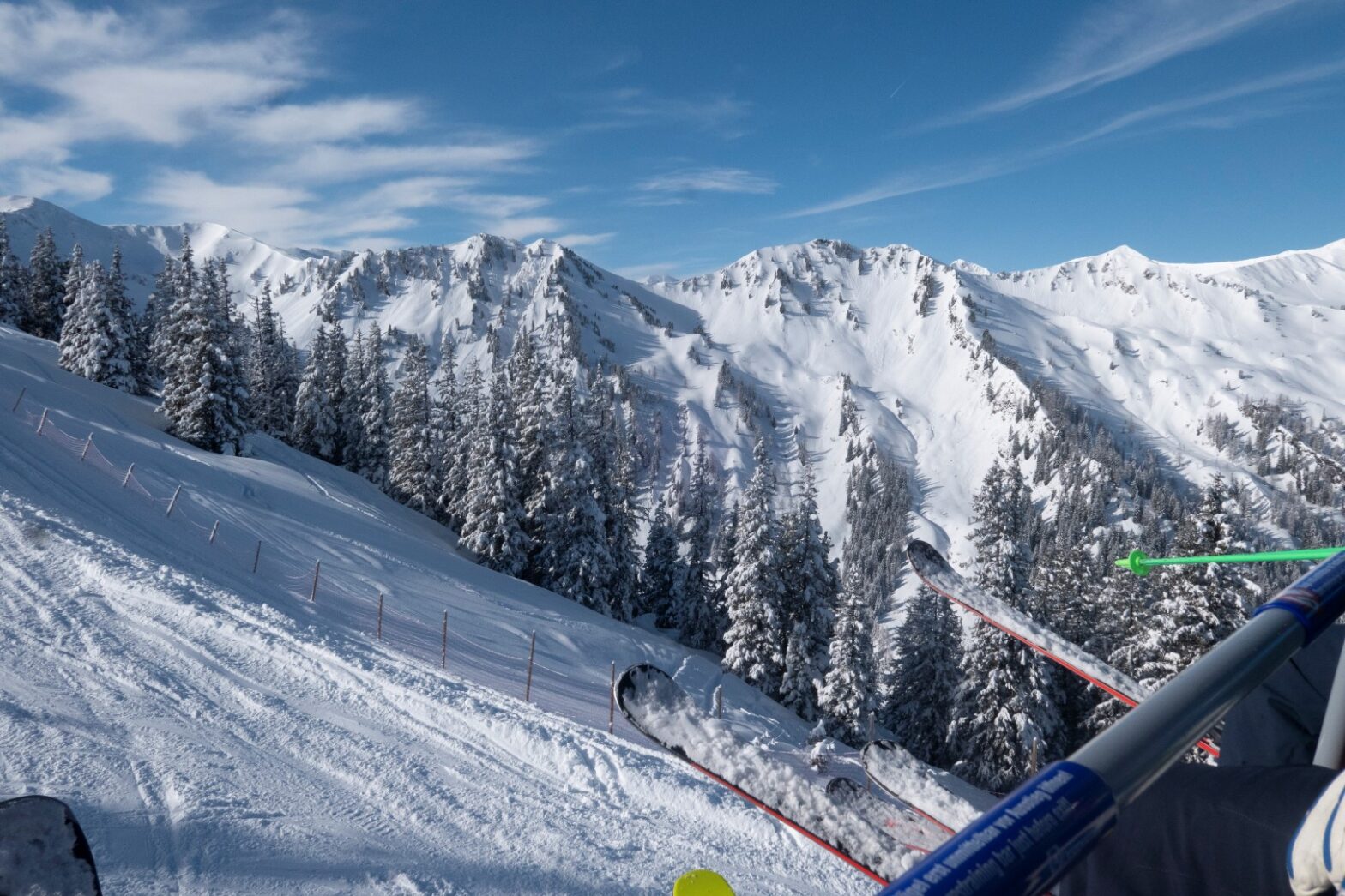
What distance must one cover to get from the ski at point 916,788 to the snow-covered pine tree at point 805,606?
84.0 ft

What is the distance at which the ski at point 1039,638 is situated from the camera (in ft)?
13.3

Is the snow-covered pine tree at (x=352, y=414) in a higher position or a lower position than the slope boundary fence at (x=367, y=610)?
higher

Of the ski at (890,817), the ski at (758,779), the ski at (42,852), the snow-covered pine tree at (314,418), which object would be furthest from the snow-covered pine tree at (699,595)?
the ski at (42,852)

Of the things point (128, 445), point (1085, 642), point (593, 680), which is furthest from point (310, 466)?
point (1085, 642)

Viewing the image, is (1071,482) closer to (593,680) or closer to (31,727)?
(593,680)

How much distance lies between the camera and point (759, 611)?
97.1ft

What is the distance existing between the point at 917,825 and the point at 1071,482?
202704 mm

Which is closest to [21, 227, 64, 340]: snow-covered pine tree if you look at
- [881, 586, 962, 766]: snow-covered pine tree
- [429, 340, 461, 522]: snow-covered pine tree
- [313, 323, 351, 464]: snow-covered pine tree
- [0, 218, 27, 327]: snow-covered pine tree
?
[0, 218, 27, 327]: snow-covered pine tree

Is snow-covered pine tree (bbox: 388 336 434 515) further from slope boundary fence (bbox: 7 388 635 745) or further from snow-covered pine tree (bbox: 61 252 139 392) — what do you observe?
slope boundary fence (bbox: 7 388 635 745)

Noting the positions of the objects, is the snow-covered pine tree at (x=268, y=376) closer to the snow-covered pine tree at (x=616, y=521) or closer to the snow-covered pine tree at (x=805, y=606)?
the snow-covered pine tree at (x=616, y=521)

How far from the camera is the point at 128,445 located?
87.7 feet

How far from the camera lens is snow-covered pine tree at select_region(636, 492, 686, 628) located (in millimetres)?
42656

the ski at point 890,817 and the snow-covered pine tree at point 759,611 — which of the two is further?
the snow-covered pine tree at point 759,611

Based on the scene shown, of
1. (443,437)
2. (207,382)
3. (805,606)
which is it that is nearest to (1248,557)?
(805,606)
